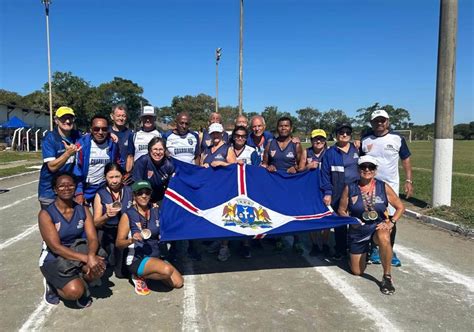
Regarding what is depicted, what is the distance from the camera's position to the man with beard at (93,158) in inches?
199

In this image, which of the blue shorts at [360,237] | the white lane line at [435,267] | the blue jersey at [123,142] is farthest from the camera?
the blue jersey at [123,142]

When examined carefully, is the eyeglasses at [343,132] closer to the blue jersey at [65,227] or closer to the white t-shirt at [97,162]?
the white t-shirt at [97,162]

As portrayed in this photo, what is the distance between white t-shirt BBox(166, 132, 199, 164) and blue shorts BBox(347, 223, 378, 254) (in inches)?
105

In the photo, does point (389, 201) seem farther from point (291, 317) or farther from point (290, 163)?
point (291, 317)

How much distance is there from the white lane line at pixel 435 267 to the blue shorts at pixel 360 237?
108 centimetres

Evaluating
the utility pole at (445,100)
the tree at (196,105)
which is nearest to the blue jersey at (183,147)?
the utility pole at (445,100)

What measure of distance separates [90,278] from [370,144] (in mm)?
4192

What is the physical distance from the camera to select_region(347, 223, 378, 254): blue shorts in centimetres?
495

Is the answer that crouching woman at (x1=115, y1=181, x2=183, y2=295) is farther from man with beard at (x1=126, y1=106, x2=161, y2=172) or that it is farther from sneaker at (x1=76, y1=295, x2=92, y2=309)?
man with beard at (x1=126, y1=106, x2=161, y2=172)

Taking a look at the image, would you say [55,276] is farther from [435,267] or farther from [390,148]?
[435,267]

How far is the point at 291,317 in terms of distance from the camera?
392cm

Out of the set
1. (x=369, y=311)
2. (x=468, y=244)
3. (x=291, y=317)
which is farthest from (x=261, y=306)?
(x=468, y=244)

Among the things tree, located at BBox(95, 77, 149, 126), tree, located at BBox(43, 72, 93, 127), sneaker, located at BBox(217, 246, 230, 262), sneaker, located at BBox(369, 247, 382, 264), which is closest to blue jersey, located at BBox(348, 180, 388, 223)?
sneaker, located at BBox(369, 247, 382, 264)

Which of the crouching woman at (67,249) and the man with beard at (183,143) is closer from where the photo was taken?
the crouching woman at (67,249)
